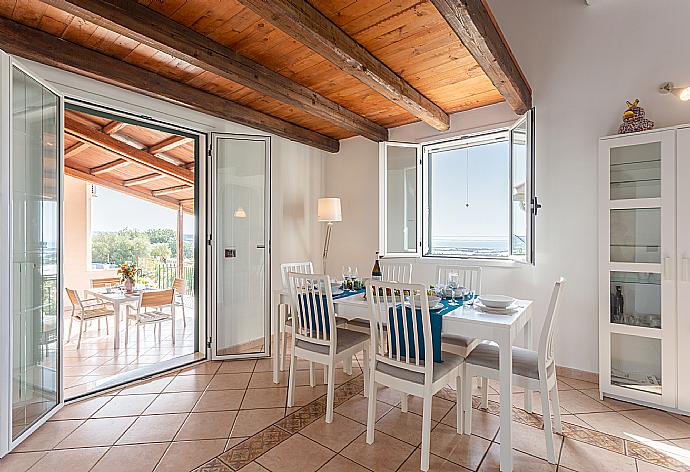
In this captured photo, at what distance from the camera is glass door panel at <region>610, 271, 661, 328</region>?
2.72 meters

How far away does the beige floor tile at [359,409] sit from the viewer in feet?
8.65

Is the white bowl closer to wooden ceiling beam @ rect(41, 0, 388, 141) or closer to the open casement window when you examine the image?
the open casement window

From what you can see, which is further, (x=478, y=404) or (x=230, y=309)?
(x=230, y=309)

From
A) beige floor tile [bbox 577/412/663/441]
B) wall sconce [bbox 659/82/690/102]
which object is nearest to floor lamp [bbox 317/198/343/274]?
beige floor tile [bbox 577/412/663/441]

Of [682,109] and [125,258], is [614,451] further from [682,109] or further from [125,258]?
[125,258]

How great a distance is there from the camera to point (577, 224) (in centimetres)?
328

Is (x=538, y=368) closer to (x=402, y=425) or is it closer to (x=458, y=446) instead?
(x=458, y=446)

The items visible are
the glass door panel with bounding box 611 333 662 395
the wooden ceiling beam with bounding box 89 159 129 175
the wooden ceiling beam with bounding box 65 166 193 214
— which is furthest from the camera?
the wooden ceiling beam with bounding box 65 166 193 214

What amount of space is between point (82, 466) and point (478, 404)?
2.53 m

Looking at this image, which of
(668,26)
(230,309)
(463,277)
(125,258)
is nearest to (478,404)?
(463,277)

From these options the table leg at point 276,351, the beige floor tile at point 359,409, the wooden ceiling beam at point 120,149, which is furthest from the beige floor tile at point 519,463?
the wooden ceiling beam at point 120,149

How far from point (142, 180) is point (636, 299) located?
744cm

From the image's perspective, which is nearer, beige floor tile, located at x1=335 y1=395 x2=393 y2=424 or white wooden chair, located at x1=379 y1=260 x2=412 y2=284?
beige floor tile, located at x1=335 y1=395 x2=393 y2=424

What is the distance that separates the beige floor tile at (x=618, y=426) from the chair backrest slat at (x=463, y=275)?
117cm
